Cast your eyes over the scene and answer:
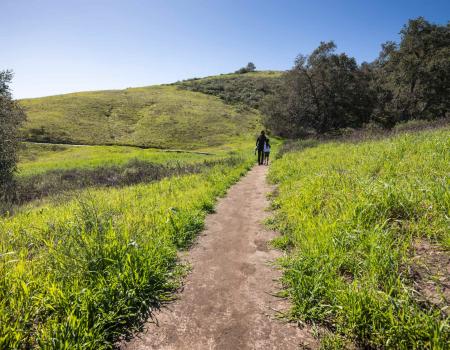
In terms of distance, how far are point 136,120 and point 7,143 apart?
141 feet

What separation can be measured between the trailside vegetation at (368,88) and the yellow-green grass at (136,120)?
1523 cm

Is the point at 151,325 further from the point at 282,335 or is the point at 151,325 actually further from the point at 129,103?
the point at 129,103

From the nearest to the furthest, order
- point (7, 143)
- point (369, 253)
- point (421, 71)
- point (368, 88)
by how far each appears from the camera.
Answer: point (369, 253)
point (7, 143)
point (421, 71)
point (368, 88)

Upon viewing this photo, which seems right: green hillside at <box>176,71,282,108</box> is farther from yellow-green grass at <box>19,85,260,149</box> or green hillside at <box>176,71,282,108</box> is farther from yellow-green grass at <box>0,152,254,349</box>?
yellow-green grass at <box>0,152,254,349</box>

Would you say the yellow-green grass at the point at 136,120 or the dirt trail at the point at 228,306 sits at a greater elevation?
the yellow-green grass at the point at 136,120

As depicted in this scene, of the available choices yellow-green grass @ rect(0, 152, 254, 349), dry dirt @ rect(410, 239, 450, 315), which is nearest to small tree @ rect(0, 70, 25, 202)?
yellow-green grass @ rect(0, 152, 254, 349)

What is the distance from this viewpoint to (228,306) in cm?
392

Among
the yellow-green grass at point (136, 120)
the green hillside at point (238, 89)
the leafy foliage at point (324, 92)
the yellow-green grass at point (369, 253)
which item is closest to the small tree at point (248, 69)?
the green hillside at point (238, 89)

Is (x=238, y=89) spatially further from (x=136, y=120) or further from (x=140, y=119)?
(x=136, y=120)

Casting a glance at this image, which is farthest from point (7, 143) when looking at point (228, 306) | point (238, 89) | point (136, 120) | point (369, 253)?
point (238, 89)

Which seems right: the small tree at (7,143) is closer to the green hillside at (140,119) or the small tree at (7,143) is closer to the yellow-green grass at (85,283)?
the yellow-green grass at (85,283)

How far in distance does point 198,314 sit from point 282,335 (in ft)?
3.82

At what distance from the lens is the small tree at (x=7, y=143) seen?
56.0 ft

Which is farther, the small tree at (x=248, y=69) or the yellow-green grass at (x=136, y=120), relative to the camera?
the small tree at (x=248, y=69)
